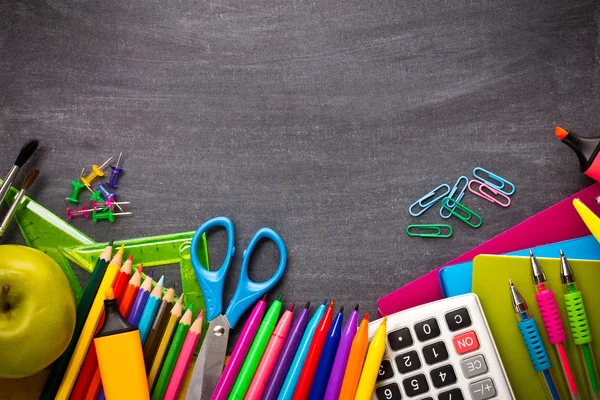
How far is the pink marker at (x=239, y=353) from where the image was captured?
34.4 inches

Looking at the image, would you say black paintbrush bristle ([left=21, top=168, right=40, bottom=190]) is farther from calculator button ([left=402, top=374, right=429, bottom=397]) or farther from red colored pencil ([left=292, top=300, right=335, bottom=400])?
calculator button ([left=402, top=374, right=429, bottom=397])

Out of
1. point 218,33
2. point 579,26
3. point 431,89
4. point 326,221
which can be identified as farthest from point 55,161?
point 579,26

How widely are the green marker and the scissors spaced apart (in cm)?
4

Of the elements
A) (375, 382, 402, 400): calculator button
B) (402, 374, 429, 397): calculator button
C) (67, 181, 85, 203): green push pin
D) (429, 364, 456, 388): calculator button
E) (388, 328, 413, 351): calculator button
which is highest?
(67, 181, 85, 203): green push pin

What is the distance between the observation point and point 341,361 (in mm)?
861

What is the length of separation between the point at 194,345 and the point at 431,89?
576 mm

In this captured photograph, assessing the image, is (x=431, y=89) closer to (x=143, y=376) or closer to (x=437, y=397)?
(x=437, y=397)

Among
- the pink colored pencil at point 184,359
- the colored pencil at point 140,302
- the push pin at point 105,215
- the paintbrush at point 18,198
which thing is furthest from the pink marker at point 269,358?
the paintbrush at point 18,198

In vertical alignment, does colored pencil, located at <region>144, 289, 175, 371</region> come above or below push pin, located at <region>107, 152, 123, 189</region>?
below

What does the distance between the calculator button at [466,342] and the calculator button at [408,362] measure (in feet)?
0.20

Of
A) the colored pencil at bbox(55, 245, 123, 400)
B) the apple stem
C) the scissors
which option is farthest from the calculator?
the apple stem

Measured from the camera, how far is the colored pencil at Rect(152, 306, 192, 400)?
35.5 inches

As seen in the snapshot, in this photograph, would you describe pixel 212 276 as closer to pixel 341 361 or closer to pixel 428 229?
pixel 341 361

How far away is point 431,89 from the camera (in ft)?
3.09
